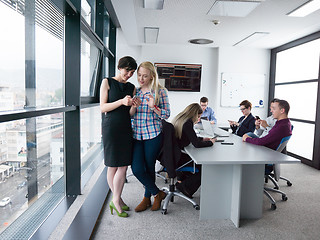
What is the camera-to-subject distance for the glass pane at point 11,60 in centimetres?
154

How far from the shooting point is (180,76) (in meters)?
6.33

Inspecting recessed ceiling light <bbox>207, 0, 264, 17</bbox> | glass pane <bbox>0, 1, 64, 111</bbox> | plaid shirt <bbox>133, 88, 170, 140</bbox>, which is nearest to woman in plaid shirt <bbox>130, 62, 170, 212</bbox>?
plaid shirt <bbox>133, 88, 170, 140</bbox>

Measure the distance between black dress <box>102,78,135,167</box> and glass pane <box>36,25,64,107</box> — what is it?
562mm

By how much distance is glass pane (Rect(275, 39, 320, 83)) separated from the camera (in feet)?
16.0

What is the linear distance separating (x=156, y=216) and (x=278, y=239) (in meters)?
1.13

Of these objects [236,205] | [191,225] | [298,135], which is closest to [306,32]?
[298,135]

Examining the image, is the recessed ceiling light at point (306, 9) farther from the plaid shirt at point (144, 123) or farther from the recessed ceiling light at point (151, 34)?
the plaid shirt at point (144, 123)

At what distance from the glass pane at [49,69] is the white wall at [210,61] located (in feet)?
12.2

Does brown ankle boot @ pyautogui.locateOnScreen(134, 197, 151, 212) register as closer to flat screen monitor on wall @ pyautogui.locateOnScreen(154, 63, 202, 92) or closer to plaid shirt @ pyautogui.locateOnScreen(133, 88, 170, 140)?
plaid shirt @ pyautogui.locateOnScreen(133, 88, 170, 140)

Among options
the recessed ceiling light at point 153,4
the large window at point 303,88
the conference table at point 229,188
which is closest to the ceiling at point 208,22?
the recessed ceiling light at point 153,4

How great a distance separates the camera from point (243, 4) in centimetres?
335

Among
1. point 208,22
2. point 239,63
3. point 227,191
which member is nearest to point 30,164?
point 227,191

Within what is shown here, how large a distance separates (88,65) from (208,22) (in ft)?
7.08

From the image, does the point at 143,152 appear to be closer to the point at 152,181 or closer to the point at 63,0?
the point at 152,181
